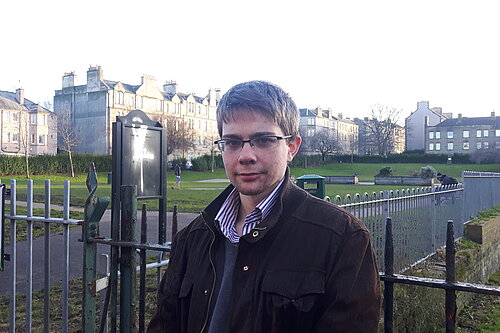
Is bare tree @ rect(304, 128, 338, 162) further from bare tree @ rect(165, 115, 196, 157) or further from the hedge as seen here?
the hedge

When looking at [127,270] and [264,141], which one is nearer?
[264,141]

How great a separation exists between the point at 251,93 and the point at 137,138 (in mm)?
2833

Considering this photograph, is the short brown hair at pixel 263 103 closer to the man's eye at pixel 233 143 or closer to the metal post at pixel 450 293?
the man's eye at pixel 233 143

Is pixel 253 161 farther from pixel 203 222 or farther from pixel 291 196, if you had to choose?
pixel 203 222

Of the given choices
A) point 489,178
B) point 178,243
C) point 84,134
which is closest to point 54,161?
point 84,134

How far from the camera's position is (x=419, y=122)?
91.6 meters

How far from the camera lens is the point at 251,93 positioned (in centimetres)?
194

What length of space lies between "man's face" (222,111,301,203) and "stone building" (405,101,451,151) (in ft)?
309

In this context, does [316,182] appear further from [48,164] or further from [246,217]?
[48,164]

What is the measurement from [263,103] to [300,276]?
716 millimetres

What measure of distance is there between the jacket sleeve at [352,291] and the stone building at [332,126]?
280 feet

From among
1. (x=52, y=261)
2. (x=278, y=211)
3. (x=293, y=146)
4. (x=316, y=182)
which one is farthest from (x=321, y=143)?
(x=278, y=211)

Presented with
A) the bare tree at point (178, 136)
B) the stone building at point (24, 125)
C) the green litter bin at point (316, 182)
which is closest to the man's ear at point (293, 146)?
the green litter bin at point (316, 182)

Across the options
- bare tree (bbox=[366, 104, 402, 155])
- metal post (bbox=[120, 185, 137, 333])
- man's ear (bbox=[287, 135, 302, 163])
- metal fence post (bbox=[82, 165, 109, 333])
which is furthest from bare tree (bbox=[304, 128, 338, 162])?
man's ear (bbox=[287, 135, 302, 163])
